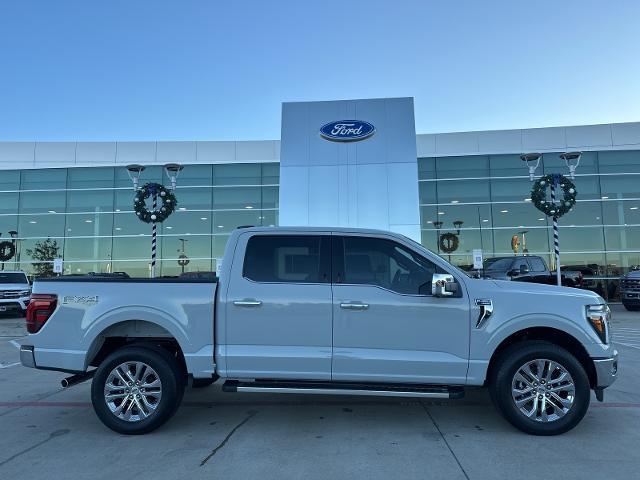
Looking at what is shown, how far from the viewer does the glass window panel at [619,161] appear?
24.5m

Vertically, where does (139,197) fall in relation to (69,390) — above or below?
above

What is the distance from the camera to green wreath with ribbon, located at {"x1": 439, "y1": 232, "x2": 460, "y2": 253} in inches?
953

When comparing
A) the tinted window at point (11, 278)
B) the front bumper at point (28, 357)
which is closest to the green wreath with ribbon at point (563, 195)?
the front bumper at point (28, 357)

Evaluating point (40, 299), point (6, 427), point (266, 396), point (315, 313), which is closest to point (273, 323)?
point (315, 313)

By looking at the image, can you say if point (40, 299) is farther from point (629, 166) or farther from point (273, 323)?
point (629, 166)

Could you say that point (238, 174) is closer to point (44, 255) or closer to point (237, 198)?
point (237, 198)

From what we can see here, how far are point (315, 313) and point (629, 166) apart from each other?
2553cm

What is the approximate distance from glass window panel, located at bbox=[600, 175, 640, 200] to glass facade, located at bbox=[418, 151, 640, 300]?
21mm

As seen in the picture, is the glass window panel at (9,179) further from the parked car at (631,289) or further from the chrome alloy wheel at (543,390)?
the parked car at (631,289)

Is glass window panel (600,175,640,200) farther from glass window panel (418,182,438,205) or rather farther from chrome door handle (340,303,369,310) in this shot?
chrome door handle (340,303,369,310)

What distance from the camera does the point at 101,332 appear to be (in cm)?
501

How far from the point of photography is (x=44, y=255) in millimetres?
26297

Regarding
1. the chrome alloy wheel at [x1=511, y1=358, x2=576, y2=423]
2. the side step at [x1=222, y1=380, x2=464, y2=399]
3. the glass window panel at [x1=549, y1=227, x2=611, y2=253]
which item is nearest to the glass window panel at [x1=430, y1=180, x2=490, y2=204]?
the glass window panel at [x1=549, y1=227, x2=611, y2=253]

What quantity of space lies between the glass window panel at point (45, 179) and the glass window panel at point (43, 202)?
393 millimetres
